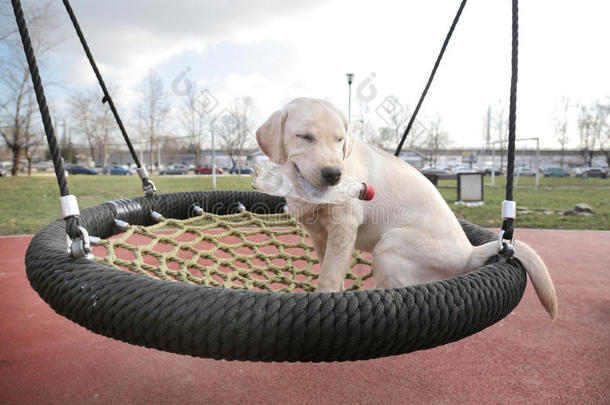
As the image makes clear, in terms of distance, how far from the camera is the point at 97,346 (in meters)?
2.25

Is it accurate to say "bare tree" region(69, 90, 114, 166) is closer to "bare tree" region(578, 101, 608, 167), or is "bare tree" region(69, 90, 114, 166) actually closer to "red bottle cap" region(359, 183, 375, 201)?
"red bottle cap" region(359, 183, 375, 201)

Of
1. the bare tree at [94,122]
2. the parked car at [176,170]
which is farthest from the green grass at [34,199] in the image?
the parked car at [176,170]

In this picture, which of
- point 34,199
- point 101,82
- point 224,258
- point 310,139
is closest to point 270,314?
point 310,139

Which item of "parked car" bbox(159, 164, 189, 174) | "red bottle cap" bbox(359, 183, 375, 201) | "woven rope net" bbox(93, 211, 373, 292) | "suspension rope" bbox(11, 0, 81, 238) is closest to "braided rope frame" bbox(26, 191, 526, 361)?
"suspension rope" bbox(11, 0, 81, 238)

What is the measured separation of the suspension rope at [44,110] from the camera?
0.95 m

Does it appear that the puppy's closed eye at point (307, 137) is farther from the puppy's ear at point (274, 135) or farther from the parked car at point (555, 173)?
the parked car at point (555, 173)

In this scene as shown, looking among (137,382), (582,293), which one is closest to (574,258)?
(582,293)

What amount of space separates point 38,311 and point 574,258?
505cm

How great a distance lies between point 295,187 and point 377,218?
13.2 inches

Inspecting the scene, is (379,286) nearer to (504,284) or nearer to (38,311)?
(504,284)

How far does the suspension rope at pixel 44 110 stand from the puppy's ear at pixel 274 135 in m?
0.53

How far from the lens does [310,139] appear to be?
3.61ft

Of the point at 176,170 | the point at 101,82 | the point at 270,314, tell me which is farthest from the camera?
the point at 176,170

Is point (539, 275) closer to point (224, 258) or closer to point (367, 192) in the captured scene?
point (367, 192)
